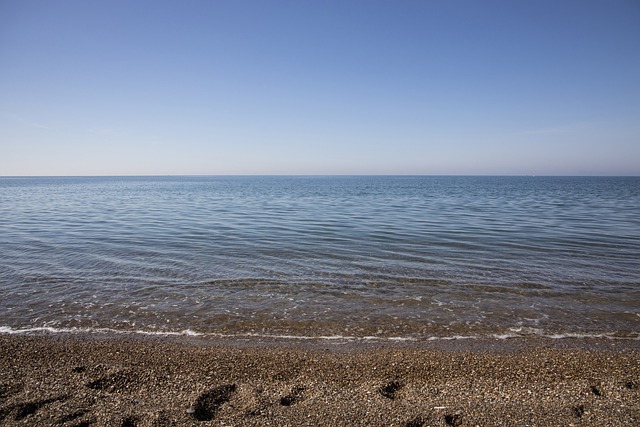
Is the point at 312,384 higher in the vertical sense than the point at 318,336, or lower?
higher

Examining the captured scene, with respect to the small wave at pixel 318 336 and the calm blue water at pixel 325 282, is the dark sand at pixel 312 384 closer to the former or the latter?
the small wave at pixel 318 336

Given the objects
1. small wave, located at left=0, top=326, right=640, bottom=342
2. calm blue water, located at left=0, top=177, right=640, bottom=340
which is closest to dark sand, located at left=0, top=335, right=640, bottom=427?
small wave, located at left=0, top=326, right=640, bottom=342

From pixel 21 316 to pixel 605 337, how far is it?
12450 millimetres

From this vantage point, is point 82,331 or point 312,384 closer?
point 312,384

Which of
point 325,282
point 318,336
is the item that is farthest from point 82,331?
point 325,282

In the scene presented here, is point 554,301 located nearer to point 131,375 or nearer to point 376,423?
point 376,423

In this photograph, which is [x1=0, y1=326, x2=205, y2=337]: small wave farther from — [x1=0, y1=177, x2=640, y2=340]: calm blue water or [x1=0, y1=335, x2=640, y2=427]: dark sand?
[x1=0, y1=335, x2=640, y2=427]: dark sand

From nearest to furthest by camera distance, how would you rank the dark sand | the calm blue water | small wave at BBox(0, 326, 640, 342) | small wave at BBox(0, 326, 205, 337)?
the dark sand, small wave at BBox(0, 326, 640, 342), small wave at BBox(0, 326, 205, 337), the calm blue water

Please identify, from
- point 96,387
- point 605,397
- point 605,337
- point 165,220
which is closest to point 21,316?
point 96,387

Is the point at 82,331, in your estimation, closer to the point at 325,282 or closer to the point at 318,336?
the point at 318,336

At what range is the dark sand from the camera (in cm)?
428

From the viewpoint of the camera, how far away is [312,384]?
514 cm

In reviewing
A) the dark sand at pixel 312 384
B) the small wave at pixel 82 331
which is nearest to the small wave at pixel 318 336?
the small wave at pixel 82 331

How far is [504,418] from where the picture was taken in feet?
14.0
